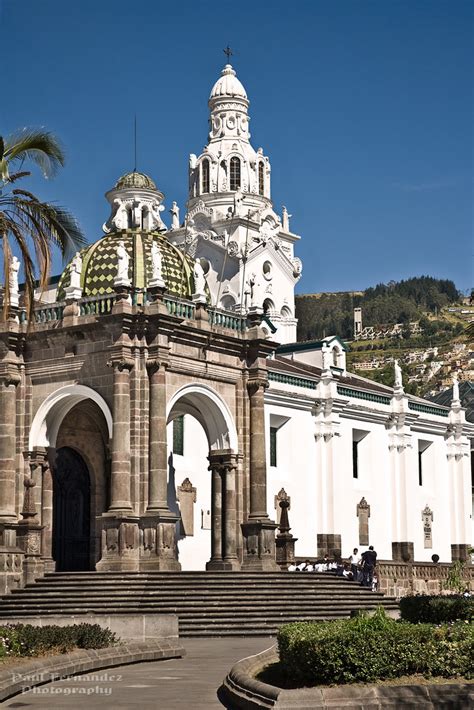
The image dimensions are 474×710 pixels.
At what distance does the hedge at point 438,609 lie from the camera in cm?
2205

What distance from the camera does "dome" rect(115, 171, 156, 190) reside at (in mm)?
35625

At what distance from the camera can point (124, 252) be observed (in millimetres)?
31141

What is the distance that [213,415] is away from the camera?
3334 cm

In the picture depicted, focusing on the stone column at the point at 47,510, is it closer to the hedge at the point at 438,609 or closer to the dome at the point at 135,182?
the dome at the point at 135,182

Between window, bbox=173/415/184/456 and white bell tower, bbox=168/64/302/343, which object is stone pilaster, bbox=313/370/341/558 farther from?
white bell tower, bbox=168/64/302/343

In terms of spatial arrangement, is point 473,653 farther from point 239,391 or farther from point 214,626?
point 239,391

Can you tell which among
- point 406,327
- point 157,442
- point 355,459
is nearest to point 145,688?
point 157,442

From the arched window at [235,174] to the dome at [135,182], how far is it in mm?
25705

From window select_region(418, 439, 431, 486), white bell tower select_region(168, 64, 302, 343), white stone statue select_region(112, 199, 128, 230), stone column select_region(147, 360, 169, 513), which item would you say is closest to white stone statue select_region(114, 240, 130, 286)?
stone column select_region(147, 360, 169, 513)

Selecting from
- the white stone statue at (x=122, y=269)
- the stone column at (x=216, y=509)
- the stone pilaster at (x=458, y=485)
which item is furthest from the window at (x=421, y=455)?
the white stone statue at (x=122, y=269)

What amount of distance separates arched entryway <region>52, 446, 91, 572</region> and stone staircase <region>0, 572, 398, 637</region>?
4825 millimetres

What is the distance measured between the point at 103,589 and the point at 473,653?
14640 mm

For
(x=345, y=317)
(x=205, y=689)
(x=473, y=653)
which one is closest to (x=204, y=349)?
(x=205, y=689)

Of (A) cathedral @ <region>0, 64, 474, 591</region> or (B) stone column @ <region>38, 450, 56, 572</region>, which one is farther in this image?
(B) stone column @ <region>38, 450, 56, 572</region>
